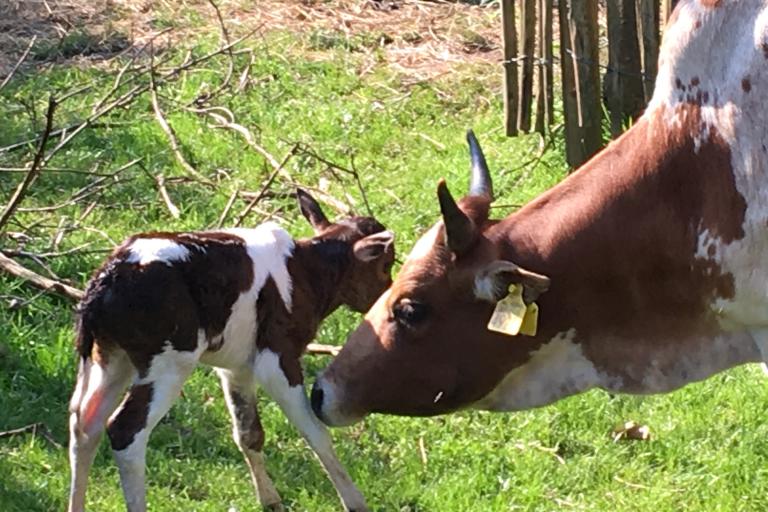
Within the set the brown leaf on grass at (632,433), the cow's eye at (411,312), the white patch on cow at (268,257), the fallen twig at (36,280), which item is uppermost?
the cow's eye at (411,312)

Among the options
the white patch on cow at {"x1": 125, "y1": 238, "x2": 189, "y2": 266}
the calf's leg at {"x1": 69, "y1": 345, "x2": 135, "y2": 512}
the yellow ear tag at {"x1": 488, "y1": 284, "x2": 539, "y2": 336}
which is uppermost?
the yellow ear tag at {"x1": 488, "y1": 284, "x2": 539, "y2": 336}

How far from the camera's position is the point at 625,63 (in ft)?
27.1

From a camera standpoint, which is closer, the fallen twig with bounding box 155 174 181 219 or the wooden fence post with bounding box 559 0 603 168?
the wooden fence post with bounding box 559 0 603 168

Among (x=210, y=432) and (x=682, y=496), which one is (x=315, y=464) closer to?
(x=210, y=432)

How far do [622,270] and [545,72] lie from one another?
4.23m

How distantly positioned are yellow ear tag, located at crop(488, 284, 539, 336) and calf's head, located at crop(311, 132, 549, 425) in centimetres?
3

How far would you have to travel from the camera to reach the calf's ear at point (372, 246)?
650 cm

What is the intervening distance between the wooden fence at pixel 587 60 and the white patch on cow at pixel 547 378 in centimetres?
350

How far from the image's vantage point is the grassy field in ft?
19.9

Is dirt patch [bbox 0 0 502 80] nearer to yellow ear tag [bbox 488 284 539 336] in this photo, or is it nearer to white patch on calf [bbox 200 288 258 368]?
white patch on calf [bbox 200 288 258 368]

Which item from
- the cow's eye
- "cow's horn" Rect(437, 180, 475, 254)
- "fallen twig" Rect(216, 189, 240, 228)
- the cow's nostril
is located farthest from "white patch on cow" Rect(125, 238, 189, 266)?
"fallen twig" Rect(216, 189, 240, 228)

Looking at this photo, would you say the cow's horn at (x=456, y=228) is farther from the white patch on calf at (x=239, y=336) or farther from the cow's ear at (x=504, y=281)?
the white patch on calf at (x=239, y=336)

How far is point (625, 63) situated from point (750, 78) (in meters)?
3.73

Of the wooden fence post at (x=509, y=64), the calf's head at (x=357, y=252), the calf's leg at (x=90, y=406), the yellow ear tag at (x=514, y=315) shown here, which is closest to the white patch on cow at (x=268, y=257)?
the calf's head at (x=357, y=252)
